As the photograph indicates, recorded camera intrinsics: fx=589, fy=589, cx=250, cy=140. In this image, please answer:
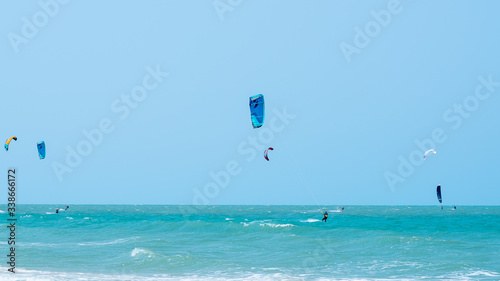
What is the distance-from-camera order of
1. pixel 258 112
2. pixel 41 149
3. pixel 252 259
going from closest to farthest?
pixel 252 259
pixel 258 112
pixel 41 149

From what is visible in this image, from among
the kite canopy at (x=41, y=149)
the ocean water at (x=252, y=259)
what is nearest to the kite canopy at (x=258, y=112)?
the ocean water at (x=252, y=259)

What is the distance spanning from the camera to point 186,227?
138ft

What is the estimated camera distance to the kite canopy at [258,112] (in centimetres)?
2417

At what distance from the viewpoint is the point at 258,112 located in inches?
955

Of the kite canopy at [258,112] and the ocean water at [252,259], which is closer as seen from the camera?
the ocean water at [252,259]

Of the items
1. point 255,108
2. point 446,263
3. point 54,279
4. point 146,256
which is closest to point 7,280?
point 54,279

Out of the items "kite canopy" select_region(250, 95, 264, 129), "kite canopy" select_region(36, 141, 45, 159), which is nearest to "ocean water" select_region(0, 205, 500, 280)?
"kite canopy" select_region(36, 141, 45, 159)

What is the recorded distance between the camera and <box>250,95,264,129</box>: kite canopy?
2417 cm

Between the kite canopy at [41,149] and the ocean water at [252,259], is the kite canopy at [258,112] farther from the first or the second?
Answer: the kite canopy at [41,149]

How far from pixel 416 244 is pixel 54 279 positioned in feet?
54.5

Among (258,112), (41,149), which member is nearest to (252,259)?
(258,112)

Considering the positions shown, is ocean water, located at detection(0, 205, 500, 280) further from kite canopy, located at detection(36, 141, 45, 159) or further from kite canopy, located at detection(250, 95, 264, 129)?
kite canopy, located at detection(250, 95, 264, 129)

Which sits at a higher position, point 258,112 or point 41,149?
point 258,112

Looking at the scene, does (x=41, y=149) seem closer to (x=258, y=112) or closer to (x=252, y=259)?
(x=258, y=112)
